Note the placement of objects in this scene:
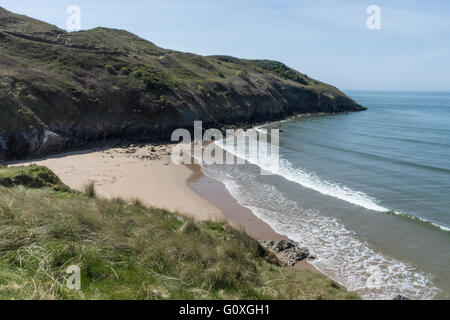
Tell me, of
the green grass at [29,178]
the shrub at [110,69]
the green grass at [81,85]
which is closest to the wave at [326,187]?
the green grass at [29,178]

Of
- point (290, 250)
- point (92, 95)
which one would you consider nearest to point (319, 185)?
point (290, 250)

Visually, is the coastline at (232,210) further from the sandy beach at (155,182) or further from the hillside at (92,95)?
the hillside at (92,95)

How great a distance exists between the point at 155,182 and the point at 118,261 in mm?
14355

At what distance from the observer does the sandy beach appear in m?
14.9

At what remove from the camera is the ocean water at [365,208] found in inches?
407

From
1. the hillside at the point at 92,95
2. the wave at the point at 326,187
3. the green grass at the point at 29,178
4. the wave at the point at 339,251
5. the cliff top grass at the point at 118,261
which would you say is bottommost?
the wave at the point at 339,251

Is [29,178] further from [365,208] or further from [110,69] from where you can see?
[110,69]

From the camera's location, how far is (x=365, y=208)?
633 inches

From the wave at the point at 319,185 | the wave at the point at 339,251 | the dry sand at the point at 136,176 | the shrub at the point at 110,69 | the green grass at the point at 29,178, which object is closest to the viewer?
the wave at the point at 339,251

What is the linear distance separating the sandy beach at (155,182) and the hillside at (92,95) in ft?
10.6

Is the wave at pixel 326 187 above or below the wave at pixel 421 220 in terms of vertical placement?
above

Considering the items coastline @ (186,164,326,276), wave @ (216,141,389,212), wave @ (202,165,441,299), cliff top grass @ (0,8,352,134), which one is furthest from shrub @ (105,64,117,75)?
wave @ (202,165,441,299)

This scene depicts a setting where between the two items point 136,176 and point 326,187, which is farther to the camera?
point 136,176
